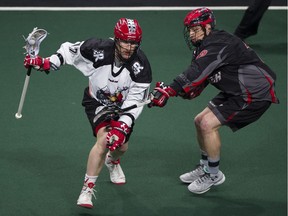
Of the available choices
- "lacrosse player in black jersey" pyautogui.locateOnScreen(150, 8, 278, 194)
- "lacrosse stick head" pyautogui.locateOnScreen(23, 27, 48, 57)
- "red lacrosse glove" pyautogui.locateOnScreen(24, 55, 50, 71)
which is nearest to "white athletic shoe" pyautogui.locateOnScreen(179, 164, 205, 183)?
"lacrosse player in black jersey" pyautogui.locateOnScreen(150, 8, 278, 194)

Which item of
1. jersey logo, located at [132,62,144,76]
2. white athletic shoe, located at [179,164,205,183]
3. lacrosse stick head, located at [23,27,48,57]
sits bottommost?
white athletic shoe, located at [179,164,205,183]

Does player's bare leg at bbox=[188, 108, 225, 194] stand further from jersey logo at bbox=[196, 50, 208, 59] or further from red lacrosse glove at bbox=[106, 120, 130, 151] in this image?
red lacrosse glove at bbox=[106, 120, 130, 151]

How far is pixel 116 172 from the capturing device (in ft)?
19.0

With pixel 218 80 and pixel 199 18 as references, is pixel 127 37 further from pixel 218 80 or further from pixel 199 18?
pixel 218 80

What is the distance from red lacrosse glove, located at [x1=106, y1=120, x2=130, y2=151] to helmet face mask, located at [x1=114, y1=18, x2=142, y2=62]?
531 millimetres

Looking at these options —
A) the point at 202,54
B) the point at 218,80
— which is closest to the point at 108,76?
the point at 202,54

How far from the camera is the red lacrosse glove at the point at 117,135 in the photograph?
16.6ft

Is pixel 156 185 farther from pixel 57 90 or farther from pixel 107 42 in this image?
pixel 57 90

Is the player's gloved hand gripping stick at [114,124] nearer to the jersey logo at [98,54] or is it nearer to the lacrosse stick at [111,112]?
the lacrosse stick at [111,112]

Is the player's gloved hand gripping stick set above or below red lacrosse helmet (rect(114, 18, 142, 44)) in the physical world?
below

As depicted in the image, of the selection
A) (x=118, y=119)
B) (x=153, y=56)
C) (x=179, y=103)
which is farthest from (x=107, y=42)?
(x=153, y=56)

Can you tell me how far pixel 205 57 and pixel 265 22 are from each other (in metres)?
4.24

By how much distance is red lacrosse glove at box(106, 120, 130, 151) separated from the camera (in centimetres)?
507

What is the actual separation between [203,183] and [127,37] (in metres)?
1.45
